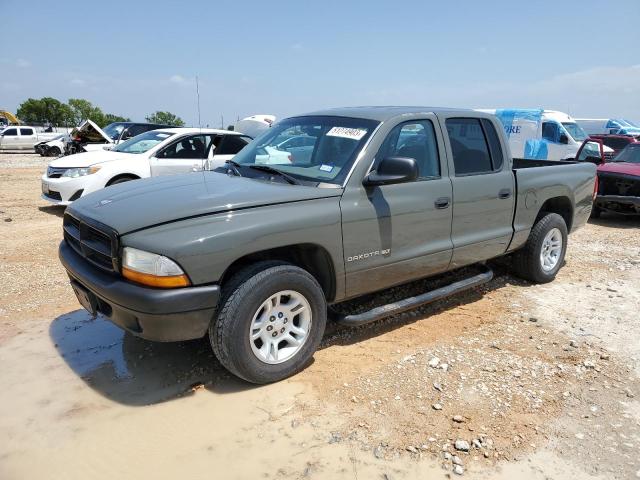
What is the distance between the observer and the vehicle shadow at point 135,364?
3197mm

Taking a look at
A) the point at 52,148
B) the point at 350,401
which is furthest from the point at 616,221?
the point at 52,148

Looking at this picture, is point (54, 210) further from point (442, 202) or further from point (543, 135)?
point (543, 135)

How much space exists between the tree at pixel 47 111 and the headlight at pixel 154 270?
230 feet

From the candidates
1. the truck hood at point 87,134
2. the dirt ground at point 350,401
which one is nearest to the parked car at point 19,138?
the truck hood at point 87,134

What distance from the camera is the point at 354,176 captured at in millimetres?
3475

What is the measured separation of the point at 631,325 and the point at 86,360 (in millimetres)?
4605

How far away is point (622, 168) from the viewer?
922 cm

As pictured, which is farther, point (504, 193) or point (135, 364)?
point (504, 193)

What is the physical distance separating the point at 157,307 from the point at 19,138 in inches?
1116

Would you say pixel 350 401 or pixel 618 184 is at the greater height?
pixel 618 184

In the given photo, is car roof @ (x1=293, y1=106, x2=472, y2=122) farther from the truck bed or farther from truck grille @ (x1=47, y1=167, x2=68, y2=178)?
truck grille @ (x1=47, y1=167, x2=68, y2=178)

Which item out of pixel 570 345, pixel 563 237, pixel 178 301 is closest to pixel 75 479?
pixel 178 301

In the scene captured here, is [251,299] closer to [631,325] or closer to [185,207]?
[185,207]

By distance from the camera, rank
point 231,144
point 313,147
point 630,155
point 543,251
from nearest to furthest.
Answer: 1. point 313,147
2. point 543,251
3. point 231,144
4. point 630,155
